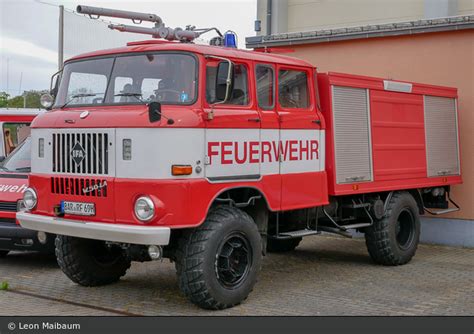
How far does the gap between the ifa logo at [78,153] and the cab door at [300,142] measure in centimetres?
232

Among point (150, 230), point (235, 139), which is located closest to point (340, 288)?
point (235, 139)

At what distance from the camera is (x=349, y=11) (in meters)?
15.3

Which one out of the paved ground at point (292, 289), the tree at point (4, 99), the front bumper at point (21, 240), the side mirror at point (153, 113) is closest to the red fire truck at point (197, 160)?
the side mirror at point (153, 113)

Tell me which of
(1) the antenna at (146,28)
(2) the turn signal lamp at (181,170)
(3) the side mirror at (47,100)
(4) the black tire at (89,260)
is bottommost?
(4) the black tire at (89,260)

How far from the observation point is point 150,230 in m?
6.71

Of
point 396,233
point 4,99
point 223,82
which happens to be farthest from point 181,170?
point 4,99

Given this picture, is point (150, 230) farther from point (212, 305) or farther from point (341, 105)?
point (341, 105)

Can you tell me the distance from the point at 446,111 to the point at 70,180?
21.7 ft

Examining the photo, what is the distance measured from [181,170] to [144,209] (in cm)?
53

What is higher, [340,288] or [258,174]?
[258,174]

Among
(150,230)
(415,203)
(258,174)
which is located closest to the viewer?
(150,230)

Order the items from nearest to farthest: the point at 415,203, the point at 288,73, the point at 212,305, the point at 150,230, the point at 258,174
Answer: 1. the point at 150,230
2. the point at 212,305
3. the point at 258,174
4. the point at 288,73
5. the point at 415,203

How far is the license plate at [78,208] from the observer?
288 inches

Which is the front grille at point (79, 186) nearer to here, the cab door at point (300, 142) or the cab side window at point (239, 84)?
the cab side window at point (239, 84)
